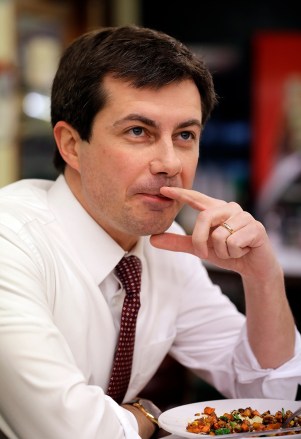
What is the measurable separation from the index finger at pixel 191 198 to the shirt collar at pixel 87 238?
0.78ft

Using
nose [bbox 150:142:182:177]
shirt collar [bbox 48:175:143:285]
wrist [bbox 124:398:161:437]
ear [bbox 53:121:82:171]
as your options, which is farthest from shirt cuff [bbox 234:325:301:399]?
ear [bbox 53:121:82:171]

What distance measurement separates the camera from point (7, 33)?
5.15 metres

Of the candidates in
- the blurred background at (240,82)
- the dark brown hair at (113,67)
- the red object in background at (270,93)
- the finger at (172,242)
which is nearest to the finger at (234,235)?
the finger at (172,242)

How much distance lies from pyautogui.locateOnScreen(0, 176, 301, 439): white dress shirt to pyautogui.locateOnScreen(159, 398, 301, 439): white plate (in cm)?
8

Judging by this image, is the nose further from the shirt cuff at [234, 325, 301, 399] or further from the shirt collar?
the shirt cuff at [234, 325, 301, 399]

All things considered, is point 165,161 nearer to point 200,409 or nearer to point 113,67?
point 113,67

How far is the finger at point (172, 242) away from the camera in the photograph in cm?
187

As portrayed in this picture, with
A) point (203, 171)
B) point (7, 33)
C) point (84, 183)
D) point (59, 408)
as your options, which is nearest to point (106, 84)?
point (84, 183)

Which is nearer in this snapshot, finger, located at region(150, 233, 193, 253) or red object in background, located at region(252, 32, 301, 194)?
finger, located at region(150, 233, 193, 253)

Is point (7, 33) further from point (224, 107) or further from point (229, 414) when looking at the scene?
point (229, 414)

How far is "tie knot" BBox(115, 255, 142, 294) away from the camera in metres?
1.86

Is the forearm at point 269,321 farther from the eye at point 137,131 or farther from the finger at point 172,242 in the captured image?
the eye at point 137,131

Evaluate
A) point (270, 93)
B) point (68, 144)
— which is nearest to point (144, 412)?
point (68, 144)

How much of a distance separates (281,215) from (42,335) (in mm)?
4616
